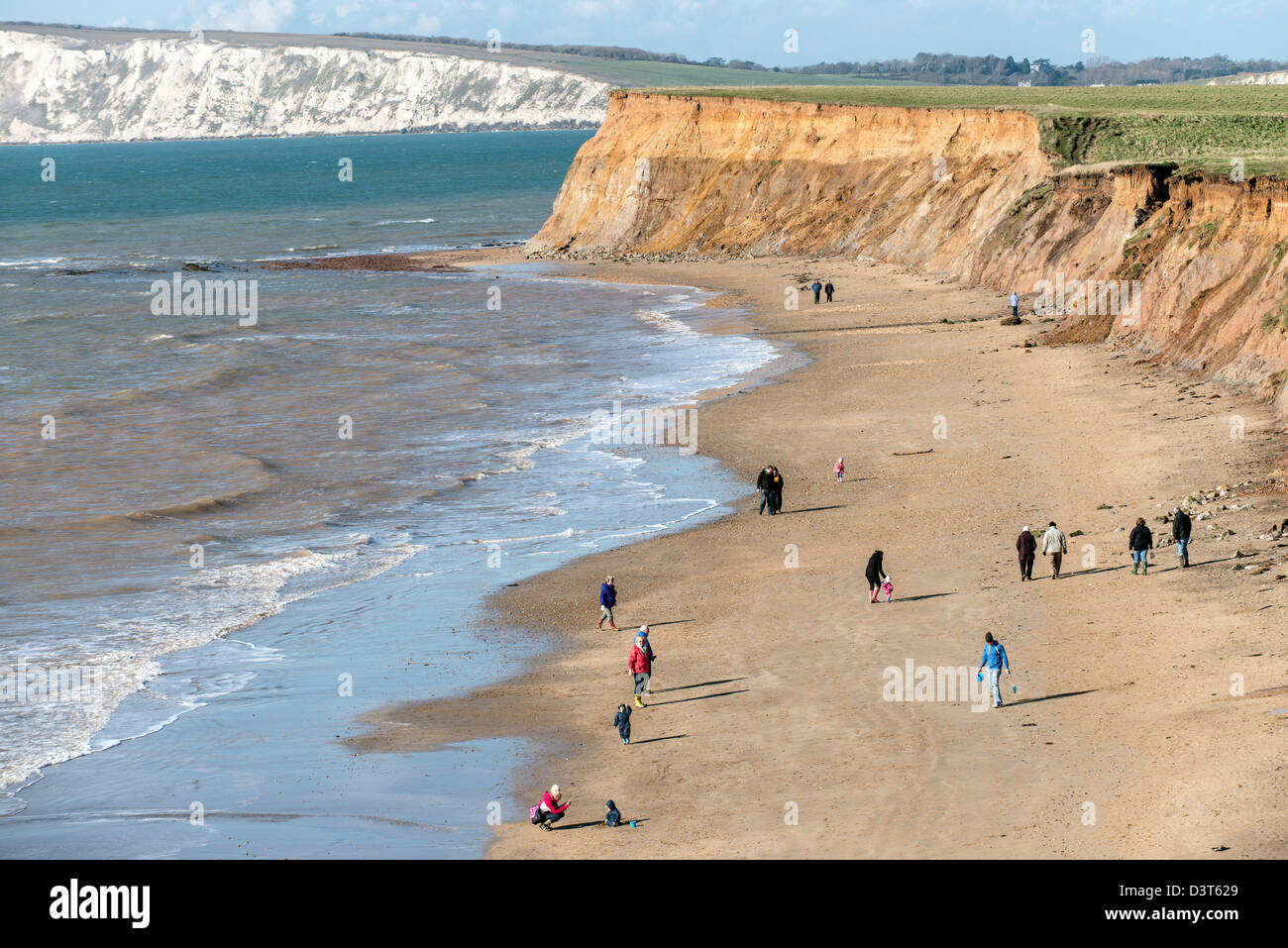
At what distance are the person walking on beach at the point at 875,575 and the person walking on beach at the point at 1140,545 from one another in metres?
4.18

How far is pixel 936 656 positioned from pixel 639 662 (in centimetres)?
455

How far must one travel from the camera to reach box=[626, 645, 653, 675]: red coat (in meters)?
21.3

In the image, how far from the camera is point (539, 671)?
23484mm

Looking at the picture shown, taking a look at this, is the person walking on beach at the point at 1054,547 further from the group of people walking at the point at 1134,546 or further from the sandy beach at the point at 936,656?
the sandy beach at the point at 936,656

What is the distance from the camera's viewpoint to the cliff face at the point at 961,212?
41.1 metres

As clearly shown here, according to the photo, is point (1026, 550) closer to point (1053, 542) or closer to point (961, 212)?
point (1053, 542)

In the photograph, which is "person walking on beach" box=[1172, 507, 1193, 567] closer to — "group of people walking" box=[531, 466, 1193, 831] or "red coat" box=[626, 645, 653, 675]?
"group of people walking" box=[531, 466, 1193, 831]

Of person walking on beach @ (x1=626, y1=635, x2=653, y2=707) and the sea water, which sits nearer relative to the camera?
the sea water

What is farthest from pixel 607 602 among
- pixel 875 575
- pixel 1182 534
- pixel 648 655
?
pixel 1182 534

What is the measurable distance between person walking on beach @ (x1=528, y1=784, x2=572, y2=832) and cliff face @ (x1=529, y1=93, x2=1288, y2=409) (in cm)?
2327

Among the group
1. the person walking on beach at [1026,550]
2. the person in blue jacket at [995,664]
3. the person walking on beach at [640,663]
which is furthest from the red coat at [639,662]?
the person walking on beach at [1026,550]

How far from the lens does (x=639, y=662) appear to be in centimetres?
2128

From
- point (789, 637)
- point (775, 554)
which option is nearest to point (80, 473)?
point (775, 554)

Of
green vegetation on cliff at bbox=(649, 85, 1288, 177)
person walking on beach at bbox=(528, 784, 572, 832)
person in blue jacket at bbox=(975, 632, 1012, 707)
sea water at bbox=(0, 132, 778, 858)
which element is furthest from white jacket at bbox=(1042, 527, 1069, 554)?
green vegetation on cliff at bbox=(649, 85, 1288, 177)
